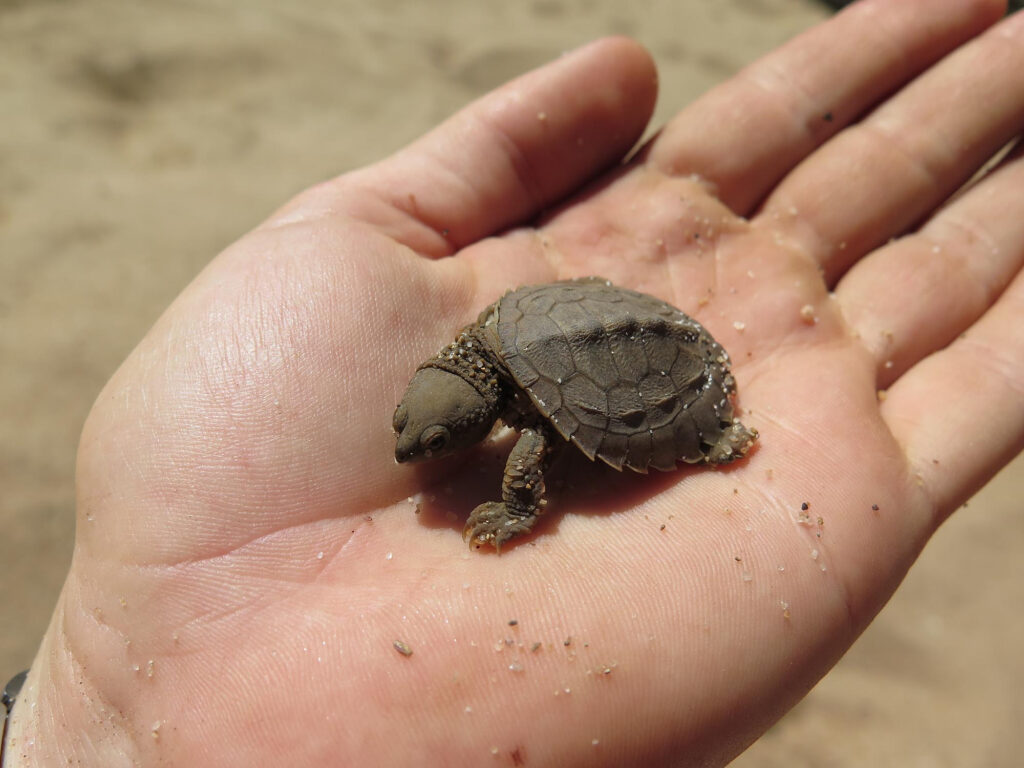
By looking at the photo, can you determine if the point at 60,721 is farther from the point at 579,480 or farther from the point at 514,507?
the point at 579,480

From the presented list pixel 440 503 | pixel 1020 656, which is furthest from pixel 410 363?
pixel 1020 656

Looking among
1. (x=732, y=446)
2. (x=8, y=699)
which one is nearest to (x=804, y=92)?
(x=732, y=446)

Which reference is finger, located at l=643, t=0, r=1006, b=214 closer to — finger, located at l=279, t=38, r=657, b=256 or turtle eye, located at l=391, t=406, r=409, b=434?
finger, located at l=279, t=38, r=657, b=256

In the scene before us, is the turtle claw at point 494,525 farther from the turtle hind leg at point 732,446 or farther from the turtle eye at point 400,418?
the turtle hind leg at point 732,446

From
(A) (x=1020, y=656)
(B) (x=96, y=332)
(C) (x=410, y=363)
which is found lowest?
(A) (x=1020, y=656)

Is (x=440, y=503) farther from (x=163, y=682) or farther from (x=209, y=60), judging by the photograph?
(x=209, y=60)

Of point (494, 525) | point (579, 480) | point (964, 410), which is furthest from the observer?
point (964, 410)

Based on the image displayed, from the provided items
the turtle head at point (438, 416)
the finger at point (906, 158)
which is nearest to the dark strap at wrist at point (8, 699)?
the turtle head at point (438, 416)

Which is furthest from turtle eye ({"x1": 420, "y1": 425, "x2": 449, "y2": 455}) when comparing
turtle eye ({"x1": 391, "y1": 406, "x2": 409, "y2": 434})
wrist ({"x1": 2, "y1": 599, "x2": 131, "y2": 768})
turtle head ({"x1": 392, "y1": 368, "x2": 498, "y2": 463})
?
wrist ({"x1": 2, "y1": 599, "x2": 131, "y2": 768})
